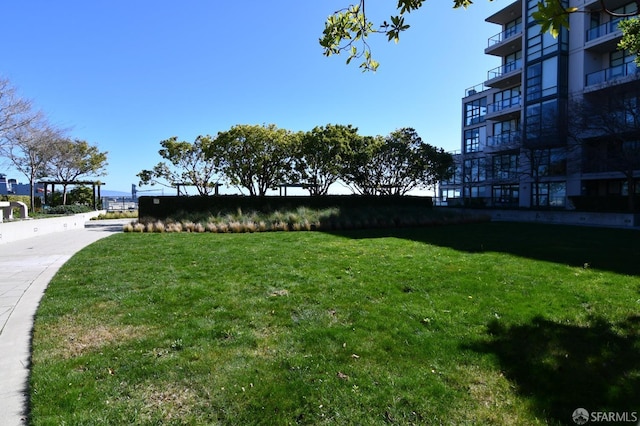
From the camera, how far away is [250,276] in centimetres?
637

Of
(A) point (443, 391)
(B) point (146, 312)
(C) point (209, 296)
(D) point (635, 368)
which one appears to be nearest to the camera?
(A) point (443, 391)

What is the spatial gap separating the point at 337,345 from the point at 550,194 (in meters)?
31.2

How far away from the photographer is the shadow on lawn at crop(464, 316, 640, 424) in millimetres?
2699

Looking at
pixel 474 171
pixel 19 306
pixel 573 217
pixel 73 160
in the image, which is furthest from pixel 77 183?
pixel 474 171

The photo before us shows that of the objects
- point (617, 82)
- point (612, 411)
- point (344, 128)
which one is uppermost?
point (617, 82)

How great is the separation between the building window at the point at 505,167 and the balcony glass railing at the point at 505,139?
4.86ft

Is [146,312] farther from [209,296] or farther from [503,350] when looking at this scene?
[503,350]

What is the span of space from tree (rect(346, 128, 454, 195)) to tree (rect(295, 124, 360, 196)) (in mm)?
1519

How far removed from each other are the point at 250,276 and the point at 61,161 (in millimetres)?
29039

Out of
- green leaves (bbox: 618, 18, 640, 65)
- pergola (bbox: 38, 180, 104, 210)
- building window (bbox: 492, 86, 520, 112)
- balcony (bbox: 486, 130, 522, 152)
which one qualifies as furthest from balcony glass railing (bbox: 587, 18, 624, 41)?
pergola (bbox: 38, 180, 104, 210)

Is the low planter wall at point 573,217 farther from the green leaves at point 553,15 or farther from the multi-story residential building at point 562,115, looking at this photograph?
the green leaves at point 553,15

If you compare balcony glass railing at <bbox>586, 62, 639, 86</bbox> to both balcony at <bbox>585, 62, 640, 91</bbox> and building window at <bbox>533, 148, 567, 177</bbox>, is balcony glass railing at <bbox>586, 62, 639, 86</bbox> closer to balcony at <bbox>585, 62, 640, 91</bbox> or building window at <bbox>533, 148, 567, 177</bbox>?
balcony at <bbox>585, 62, 640, 91</bbox>

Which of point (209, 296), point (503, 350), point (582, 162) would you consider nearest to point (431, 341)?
point (503, 350)

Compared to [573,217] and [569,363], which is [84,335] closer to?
[569,363]
